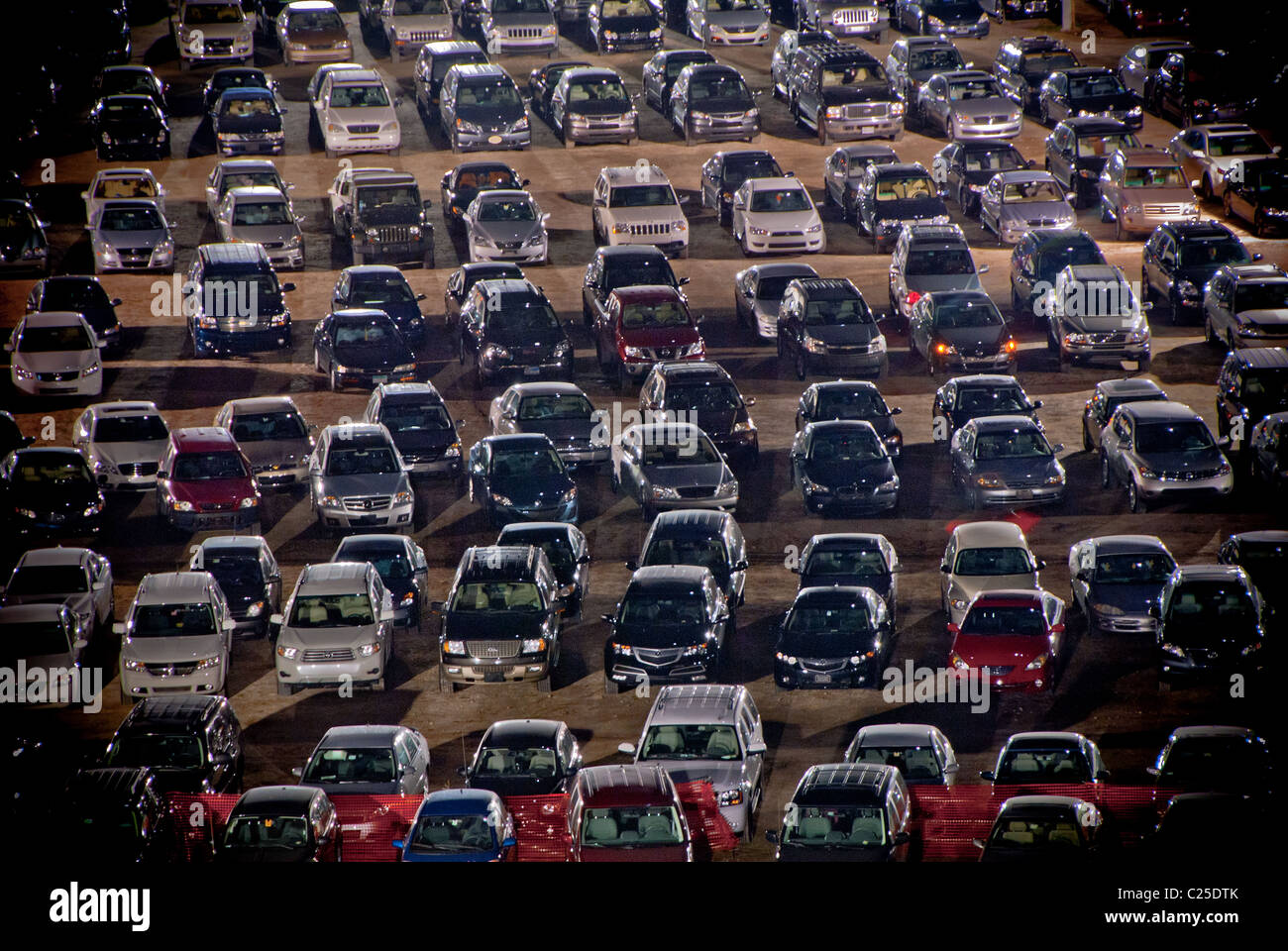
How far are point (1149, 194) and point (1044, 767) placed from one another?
26.0 m

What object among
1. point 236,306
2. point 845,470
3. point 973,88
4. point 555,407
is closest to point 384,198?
point 236,306

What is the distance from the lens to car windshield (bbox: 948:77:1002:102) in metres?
55.5

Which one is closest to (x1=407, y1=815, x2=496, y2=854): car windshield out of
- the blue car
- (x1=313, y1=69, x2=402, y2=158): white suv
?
the blue car

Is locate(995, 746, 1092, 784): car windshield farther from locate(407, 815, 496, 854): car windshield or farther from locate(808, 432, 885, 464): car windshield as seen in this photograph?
locate(808, 432, 885, 464): car windshield

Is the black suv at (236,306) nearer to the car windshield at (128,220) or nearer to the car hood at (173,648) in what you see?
the car windshield at (128,220)

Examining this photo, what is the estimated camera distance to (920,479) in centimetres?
3838

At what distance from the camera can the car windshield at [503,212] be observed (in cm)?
4809

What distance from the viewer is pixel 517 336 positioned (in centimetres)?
4231

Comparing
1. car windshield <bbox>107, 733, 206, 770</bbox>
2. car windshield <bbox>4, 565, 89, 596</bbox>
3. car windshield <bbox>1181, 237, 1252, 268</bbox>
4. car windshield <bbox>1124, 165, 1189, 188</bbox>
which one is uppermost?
car windshield <bbox>1124, 165, 1189, 188</bbox>

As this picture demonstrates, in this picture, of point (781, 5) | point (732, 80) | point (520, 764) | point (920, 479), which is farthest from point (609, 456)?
point (781, 5)

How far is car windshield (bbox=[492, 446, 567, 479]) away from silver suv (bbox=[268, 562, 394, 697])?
4861 mm
